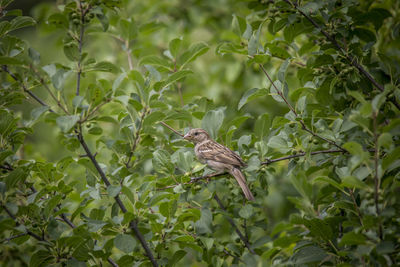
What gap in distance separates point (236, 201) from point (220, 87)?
3289 mm

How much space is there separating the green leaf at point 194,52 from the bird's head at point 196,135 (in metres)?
0.59

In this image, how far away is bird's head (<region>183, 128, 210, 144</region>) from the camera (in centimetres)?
336

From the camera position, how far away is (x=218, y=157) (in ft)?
11.2

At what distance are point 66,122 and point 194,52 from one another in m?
1.38

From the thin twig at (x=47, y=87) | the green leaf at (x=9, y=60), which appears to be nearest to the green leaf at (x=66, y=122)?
the thin twig at (x=47, y=87)

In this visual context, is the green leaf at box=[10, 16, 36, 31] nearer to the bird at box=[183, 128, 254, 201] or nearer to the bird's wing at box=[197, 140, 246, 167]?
the bird at box=[183, 128, 254, 201]

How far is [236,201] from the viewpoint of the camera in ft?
10.4

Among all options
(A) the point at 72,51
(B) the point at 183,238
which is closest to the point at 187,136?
(B) the point at 183,238

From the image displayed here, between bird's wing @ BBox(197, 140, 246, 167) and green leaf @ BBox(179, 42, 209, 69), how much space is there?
759 millimetres

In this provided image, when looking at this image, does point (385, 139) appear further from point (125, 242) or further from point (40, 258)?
point (40, 258)

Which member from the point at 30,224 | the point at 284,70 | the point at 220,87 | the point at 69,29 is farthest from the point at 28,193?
the point at 220,87

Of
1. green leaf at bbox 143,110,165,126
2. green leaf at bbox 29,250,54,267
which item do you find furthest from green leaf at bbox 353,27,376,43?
green leaf at bbox 29,250,54,267

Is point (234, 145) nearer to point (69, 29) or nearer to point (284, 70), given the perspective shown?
point (284, 70)

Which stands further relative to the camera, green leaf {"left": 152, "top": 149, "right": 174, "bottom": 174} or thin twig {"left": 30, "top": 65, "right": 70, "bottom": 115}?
green leaf {"left": 152, "top": 149, "right": 174, "bottom": 174}
